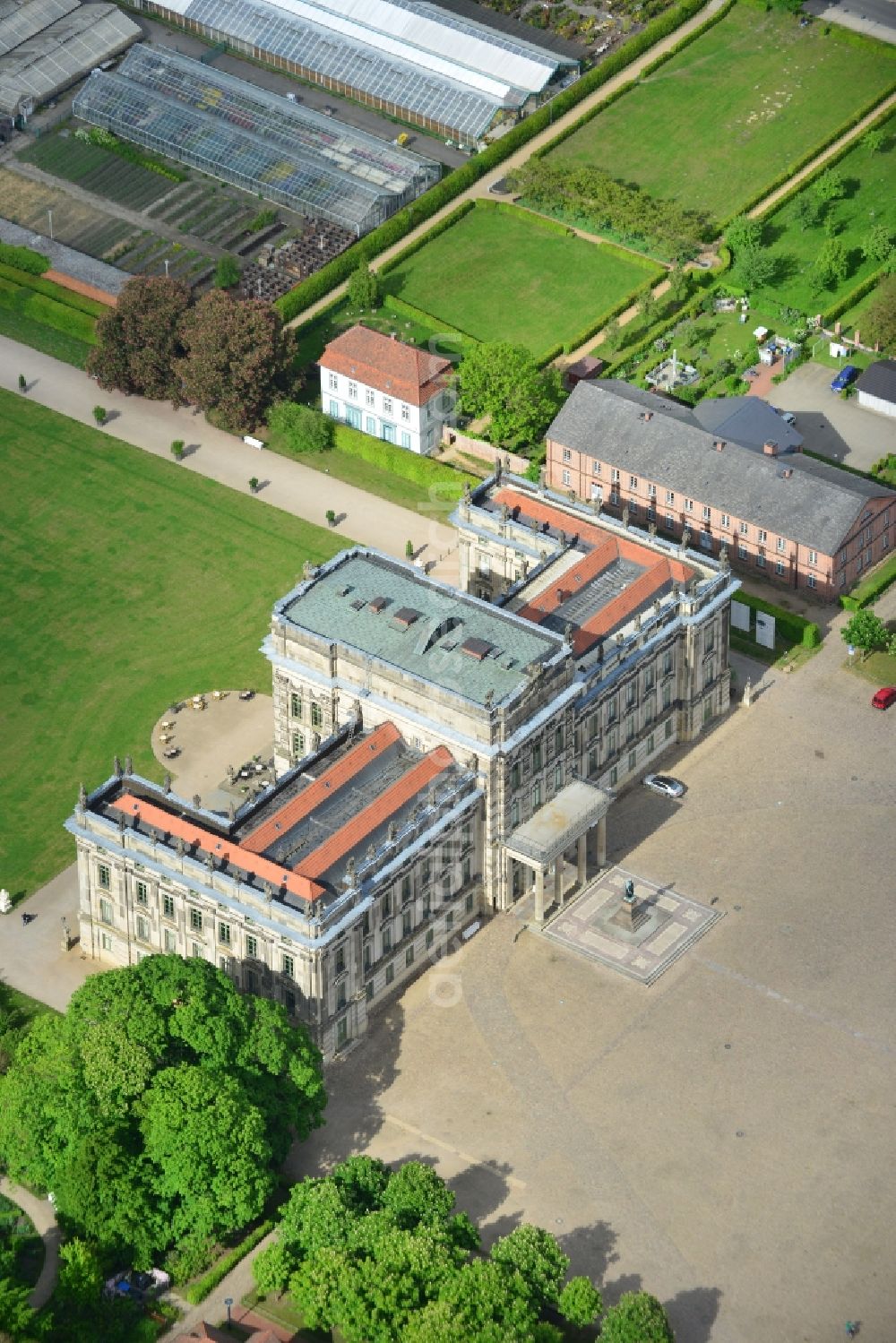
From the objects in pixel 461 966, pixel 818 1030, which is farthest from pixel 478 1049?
pixel 818 1030

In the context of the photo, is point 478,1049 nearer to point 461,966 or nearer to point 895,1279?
point 461,966

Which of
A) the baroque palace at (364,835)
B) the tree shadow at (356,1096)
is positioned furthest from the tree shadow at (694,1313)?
the baroque palace at (364,835)

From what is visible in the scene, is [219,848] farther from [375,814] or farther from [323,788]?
[375,814]

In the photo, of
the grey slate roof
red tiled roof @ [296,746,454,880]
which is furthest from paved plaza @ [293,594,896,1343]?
the grey slate roof

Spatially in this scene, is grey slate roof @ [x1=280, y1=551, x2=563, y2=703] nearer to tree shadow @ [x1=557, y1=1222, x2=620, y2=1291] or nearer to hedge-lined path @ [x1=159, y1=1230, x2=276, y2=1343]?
tree shadow @ [x1=557, y1=1222, x2=620, y2=1291]

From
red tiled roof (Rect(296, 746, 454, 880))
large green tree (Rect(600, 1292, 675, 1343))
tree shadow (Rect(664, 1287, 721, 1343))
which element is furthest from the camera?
red tiled roof (Rect(296, 746, 454, 880))
